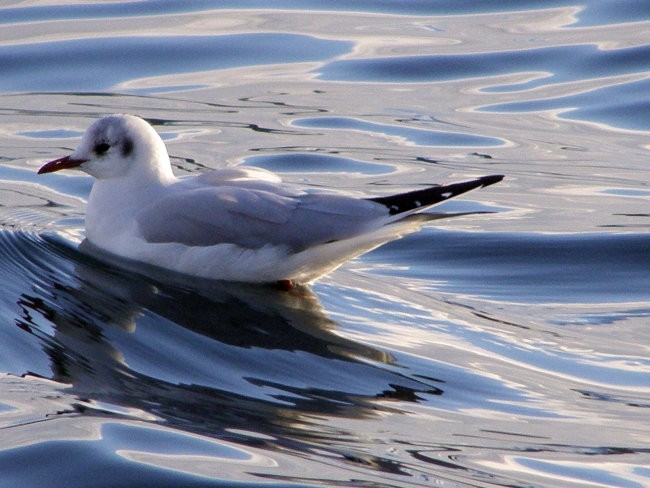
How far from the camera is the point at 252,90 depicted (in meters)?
10.9

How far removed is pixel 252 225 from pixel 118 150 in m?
1.03

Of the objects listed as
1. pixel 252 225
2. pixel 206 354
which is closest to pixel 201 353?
pixel 206 354

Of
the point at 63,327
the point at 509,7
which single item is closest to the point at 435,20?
the point at 509,7

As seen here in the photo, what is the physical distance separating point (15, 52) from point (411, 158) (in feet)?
13.8

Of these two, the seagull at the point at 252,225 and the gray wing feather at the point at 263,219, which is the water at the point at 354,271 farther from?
the gray wing feather at the point at 263,219

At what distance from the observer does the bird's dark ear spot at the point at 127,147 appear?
23.2 feet

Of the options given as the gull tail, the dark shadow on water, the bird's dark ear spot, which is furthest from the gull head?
the gull tail

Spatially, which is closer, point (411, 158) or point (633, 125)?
point (411, 158)

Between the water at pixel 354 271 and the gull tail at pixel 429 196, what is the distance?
0.49 meters

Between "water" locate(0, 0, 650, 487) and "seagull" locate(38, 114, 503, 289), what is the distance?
0.15 meters

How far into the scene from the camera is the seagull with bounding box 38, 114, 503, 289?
6.46m

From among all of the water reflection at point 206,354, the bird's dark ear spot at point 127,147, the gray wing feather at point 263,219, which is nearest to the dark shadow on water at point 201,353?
the water reflection at point 206,354

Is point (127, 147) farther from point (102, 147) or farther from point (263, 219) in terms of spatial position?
point (263, 219)

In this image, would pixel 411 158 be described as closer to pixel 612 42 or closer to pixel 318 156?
pixel 318 156
